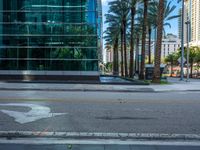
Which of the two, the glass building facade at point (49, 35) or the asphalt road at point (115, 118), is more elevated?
the glass building facade at point (49, 35)

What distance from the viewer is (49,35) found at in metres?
40.9

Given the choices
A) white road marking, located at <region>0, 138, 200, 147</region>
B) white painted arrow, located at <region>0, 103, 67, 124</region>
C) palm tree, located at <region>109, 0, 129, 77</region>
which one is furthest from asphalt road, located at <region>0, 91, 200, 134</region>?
palm tree, located at <region>109, 0, 129, 77</region>

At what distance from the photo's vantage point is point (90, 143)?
8891mm

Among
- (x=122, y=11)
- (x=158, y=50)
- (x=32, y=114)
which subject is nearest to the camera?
(x=32, y=114)

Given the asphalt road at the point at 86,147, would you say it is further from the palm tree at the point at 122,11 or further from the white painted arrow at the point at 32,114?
the palm tree at the point at 122,11

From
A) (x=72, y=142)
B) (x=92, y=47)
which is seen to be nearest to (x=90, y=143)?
(x=72, y=142)

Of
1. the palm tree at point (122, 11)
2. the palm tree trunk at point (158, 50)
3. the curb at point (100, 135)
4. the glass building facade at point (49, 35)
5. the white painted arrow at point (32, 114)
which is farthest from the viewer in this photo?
the palm tree at point (122, 11)

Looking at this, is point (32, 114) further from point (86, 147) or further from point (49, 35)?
point (49, 35)

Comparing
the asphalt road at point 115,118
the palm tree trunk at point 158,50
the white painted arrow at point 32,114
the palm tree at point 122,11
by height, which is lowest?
the asphalt road at point 115,118

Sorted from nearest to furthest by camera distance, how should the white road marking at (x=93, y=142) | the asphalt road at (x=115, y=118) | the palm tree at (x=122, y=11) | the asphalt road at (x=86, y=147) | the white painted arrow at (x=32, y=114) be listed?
the asphalt road at (x=86, y=147), the white road marking at (x=93, y=142), the asphalt road at (x=115, y=118), the white painted arrow at (x=32, y=114), the palm tree at (x=122, y=11)

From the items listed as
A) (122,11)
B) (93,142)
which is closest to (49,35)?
(122,11)

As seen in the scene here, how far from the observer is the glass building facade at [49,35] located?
4050 cm

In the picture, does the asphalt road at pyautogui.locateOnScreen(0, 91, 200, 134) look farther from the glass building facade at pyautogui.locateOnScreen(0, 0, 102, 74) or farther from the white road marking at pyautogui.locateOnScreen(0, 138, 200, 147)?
the glass building facade at pyautogui.locateOnScreen(0, 0, 102, 74)

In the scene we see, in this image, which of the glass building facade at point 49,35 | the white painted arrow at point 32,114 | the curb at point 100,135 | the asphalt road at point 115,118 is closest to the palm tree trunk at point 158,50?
the glass building facade at point 49,35
